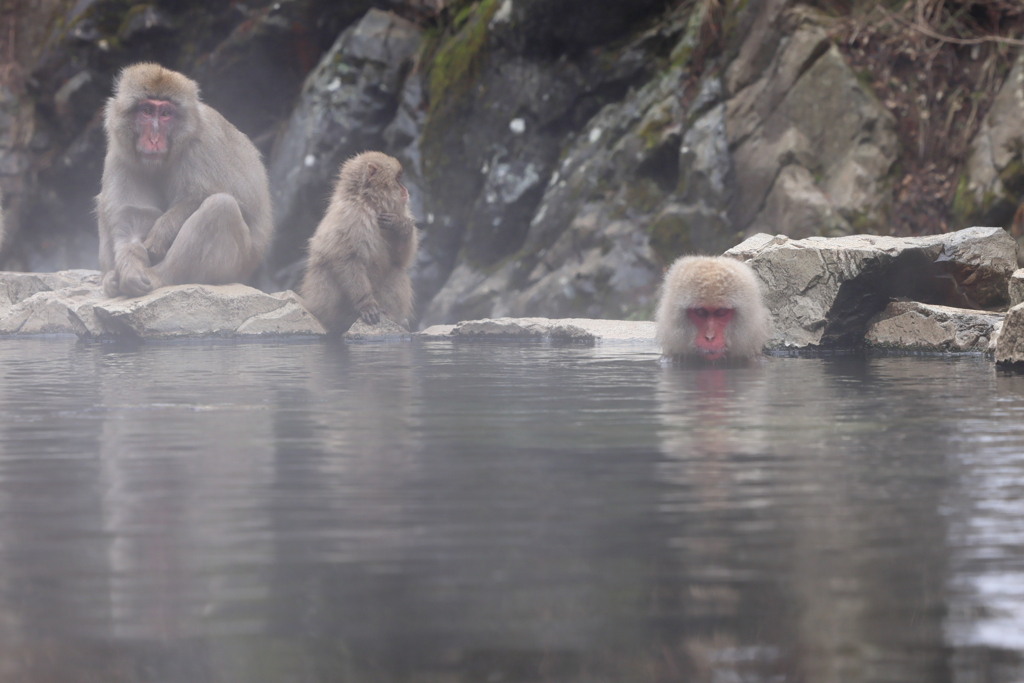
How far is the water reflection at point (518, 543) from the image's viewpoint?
1049mm

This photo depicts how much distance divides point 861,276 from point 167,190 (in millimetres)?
4931

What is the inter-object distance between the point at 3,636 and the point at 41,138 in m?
13.4

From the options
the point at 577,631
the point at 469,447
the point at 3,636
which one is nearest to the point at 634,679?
the point at 577,631

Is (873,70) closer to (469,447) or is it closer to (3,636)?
(469,447)

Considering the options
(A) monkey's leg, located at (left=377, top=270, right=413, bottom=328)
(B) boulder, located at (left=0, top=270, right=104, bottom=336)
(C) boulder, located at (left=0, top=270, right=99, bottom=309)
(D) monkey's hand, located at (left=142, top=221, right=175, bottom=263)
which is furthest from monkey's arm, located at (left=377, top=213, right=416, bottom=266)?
(C) boulder, located at (left=0, top=270, right=99, bottom=309)

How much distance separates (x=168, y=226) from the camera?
7293 millimetres

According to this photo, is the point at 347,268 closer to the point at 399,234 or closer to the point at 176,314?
the point at 399,234

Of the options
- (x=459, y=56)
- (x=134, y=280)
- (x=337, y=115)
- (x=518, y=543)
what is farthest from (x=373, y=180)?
(x=518, y=543)

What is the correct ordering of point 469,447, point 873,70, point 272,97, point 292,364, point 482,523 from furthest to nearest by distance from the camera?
point 272,97
point 873,70
point 292,364
point 469,447
point 482,523

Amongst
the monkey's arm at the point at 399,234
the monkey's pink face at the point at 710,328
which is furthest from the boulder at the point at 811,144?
the monkey's pink face at the point at 710,328

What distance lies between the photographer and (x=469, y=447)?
2.34m

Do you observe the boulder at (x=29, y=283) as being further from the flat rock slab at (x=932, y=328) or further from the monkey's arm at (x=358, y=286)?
the flat rock slab at (x=932, y=328)

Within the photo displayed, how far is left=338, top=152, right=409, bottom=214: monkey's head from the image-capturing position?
7.57m

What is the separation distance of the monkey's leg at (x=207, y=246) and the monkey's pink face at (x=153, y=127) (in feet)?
1.67
